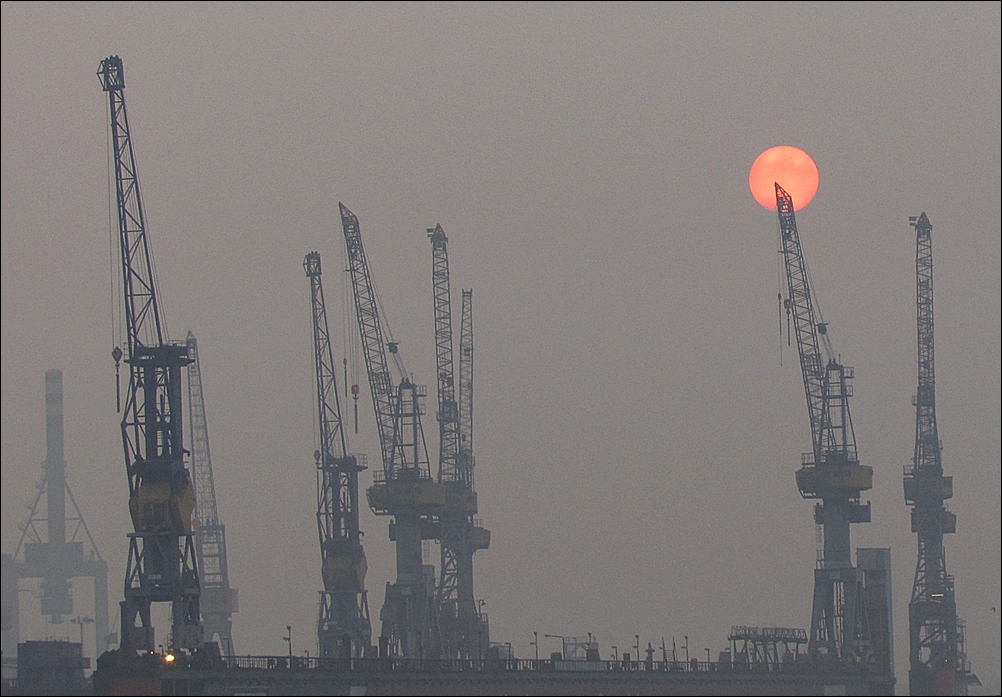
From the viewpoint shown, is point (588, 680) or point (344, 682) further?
point (588, 680)

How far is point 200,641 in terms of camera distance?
15738cm

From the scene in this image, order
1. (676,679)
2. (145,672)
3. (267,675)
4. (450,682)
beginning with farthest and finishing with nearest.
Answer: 1. (676,679)
2. (450,682)
3. (267,675)
4. (145,672)

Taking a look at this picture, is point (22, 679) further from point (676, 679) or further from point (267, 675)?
point (676, 679)

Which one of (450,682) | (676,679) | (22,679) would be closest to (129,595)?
(450,682)

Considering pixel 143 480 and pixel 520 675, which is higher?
pixel 143 480

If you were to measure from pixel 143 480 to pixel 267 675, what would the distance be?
680 inches

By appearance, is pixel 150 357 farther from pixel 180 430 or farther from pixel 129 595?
pixel 129 595

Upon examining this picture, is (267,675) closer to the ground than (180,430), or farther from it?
closer to the ground

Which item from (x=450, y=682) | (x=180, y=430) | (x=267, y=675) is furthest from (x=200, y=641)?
(x=450, y=682)

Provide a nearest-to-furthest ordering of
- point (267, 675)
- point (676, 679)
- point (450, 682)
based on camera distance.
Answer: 1. point (267, 675)
2. point (450, 682)
3. point (676, 679)

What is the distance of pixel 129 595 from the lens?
6097 inches

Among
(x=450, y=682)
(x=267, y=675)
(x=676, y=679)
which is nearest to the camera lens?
(x=267, y=675)

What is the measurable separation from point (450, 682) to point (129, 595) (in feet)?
106

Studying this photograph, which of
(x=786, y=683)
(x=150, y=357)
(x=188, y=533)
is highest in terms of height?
(x=150, y=357)
